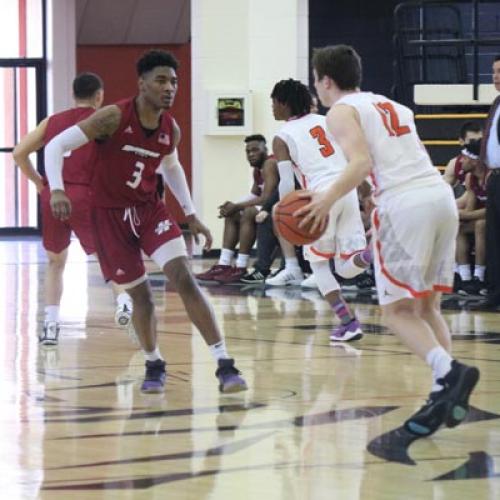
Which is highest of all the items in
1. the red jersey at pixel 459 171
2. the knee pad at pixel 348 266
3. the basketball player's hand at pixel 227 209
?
the red jersey at pixel 459 171

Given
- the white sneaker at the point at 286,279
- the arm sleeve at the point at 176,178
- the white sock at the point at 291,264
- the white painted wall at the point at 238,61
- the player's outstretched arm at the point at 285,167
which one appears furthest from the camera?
the white painted wall at the point at 238,61

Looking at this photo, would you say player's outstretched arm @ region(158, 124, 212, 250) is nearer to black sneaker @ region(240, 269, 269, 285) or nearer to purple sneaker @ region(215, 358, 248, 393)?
purple sneaker @ region(215, 358, 248, 393)

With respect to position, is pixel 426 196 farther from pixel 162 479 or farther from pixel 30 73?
pixel 30 73

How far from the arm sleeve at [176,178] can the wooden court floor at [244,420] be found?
89 cm

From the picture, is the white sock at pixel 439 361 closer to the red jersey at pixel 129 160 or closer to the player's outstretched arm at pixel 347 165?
the player's outstretched arm at pixel 347 165

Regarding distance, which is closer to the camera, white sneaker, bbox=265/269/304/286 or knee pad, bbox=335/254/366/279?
knee pad, bbox=335/254/366/279

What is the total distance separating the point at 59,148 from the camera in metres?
6.74

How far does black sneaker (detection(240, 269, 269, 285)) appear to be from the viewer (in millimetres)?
13250

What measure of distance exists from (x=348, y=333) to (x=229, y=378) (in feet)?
6.71

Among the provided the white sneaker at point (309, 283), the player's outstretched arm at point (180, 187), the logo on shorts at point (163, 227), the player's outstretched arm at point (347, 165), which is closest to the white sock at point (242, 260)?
the white sneaker at point (309, 283)

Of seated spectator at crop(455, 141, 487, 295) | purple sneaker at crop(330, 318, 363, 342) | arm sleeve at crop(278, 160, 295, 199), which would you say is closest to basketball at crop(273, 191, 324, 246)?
purple sneaker at crop(330, 318, 363, 342)

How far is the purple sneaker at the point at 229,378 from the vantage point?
6.65 m

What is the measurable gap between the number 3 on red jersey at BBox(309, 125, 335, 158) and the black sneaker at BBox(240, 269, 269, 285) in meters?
4.20

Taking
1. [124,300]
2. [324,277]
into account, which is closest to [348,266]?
[324,277]
